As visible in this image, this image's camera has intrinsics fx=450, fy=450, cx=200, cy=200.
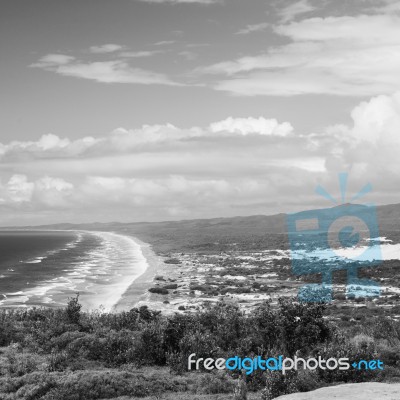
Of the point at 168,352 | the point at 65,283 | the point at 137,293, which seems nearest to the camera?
the point at 168,352

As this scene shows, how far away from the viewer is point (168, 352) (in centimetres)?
1927

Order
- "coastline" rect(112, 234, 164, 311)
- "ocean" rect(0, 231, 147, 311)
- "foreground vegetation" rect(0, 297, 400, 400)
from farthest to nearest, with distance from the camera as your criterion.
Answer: "ocean" rect(0, 231, 147, 311) → "coastline" rect(112, 234, 164, 311) → "foreground vegetation" rect(0, 297, 400, 400)

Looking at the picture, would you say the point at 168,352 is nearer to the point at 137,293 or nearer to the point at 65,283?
the point at 137,293

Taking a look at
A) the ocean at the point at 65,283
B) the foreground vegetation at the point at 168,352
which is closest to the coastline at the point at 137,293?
the ocean at the point at 65,283

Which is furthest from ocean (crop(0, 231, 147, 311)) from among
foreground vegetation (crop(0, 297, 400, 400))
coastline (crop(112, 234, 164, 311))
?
foreground vegetation (crop(0, 297, 400, 400))

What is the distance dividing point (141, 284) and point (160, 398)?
44496 millimetres

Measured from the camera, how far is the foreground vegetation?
14930 millimetres

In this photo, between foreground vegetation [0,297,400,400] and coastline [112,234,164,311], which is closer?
foreground vegetation [0,297,400,400]

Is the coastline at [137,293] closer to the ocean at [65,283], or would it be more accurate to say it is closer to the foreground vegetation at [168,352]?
the ocean at [65,283]

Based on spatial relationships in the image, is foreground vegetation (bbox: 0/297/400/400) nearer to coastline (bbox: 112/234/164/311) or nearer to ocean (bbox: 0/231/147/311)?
ocean (bbox: 0/231/147/311)

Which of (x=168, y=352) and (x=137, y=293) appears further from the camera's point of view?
(x=137, y=293)

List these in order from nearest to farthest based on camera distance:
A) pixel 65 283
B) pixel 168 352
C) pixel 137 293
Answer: pixel 168 352, pixel 137 293, pixel 65 283

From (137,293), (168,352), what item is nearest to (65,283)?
(137,293)

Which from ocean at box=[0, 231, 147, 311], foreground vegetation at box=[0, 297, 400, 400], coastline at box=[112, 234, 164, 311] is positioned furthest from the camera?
ocean at box=[0, 231, 147, 311]
